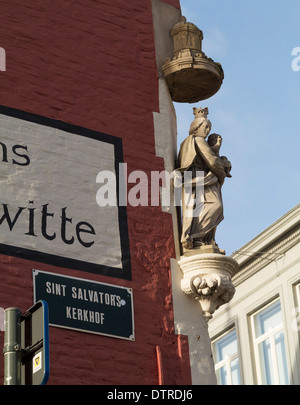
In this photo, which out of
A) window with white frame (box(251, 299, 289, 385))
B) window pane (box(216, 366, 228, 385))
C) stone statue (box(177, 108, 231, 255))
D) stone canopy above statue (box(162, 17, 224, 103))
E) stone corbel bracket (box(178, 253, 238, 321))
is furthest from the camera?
window pane (box(216, 366, 228, 385))

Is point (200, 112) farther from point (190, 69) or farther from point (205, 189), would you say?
point (205, 189)

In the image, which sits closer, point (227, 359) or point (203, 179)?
point (203, 179)

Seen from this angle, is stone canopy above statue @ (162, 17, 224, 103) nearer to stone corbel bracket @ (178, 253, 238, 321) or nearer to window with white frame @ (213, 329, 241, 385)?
stone corbel bracket @ (178, 253, 238, 321)

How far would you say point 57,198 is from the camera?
16922mm

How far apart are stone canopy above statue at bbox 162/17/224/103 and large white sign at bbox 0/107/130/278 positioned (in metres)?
1.69

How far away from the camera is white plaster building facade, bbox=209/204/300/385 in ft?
93.9

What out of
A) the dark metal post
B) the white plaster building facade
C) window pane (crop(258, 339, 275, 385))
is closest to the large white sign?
the dark metal post

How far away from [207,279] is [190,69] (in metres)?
3.16

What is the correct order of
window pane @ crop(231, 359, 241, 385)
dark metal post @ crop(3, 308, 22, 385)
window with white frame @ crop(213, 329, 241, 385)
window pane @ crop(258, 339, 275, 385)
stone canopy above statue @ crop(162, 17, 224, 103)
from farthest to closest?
window with white frame @ crop(213, 329, 241, 385) → window pane @ crop(231, 359, 241, 385) → window pane @ crop(258, 339, 275, 385) → stone canopy above statue @ crop(162, 17, 224, 103) → dark metal post @ crop(3, 308, 22, 385)

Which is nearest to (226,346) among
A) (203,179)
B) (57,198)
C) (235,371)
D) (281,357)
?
(235,371)

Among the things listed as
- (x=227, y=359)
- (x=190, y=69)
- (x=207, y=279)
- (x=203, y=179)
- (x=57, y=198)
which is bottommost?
(x=207, y=279)

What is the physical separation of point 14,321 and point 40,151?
6.02m

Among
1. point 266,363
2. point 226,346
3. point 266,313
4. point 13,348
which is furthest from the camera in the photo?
point 226,346

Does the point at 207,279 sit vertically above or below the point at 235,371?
below
